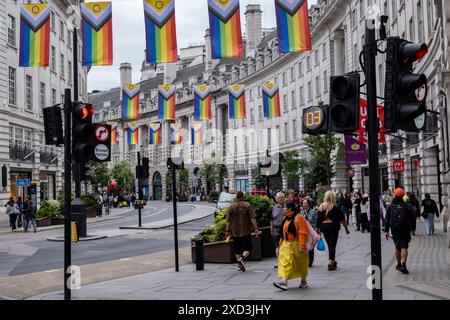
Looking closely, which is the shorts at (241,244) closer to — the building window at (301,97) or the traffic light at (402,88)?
the traffic light at (402,88)

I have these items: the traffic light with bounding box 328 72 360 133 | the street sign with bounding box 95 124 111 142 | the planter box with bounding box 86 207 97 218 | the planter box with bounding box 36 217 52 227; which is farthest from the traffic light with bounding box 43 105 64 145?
the planter box with bounding box 86 207 97 218

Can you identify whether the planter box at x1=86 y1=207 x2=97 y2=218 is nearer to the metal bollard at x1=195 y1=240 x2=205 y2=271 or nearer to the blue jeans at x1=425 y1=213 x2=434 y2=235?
the blue jeans at x1=425 y1=213 x2=434 y2=235

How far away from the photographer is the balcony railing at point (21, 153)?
125ft

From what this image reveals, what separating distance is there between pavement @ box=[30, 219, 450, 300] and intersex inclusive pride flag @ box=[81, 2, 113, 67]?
6.80 m

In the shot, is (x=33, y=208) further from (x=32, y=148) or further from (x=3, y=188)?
(x=32, y=148)

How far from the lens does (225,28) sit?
17.3 metres

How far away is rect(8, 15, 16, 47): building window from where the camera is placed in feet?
124

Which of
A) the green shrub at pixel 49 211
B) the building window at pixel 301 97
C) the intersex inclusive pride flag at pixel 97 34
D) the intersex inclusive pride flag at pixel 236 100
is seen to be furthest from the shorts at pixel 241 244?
the building window at pixel 301 97

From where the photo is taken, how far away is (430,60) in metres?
26.4

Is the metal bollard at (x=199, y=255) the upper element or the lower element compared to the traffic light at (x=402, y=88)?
lower

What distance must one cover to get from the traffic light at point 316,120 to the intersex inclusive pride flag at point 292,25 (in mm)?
10104

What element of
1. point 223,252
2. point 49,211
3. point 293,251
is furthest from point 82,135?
point 49,211
